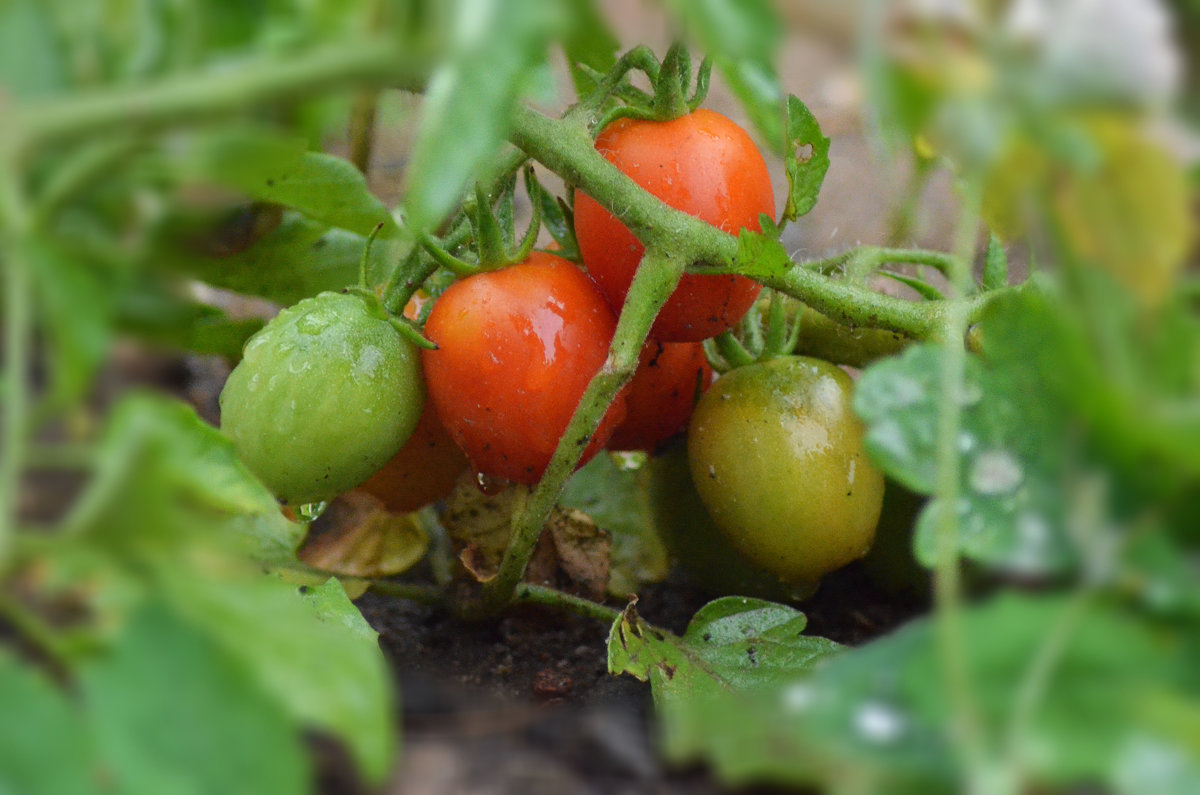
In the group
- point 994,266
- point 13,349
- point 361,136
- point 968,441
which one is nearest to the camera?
point 13,349

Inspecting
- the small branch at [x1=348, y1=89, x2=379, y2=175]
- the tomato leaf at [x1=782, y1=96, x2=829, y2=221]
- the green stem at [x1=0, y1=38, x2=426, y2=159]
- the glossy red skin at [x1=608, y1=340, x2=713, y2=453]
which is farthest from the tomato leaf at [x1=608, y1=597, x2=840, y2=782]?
the small branch at [x1=348, y1=89, x2=379, y2=175]

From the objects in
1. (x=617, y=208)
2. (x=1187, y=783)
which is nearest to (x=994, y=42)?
(x=1187, y=783)

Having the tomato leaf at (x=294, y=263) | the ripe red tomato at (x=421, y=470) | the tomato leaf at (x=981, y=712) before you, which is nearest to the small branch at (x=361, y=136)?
the tomato leaf at (x=294, y=263)

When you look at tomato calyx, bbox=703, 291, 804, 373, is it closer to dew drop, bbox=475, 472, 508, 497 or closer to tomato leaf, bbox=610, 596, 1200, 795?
dew drop, bbox=475, 472, 508, 497

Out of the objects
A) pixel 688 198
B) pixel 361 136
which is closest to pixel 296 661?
pixel 688 198

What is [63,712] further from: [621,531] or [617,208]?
[621,531]

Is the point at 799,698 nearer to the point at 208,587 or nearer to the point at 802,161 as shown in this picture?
the point at 208,587

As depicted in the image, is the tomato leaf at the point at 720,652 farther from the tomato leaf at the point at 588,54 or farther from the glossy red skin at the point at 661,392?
the tomato leaf at the point at 588,54

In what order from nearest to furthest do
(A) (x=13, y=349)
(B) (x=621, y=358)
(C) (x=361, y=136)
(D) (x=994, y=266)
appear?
(A) (x=13, y=349) < (B) (x=621, y=358) < (D) (x=994, y=266) < (C) (x=361, y=136)
